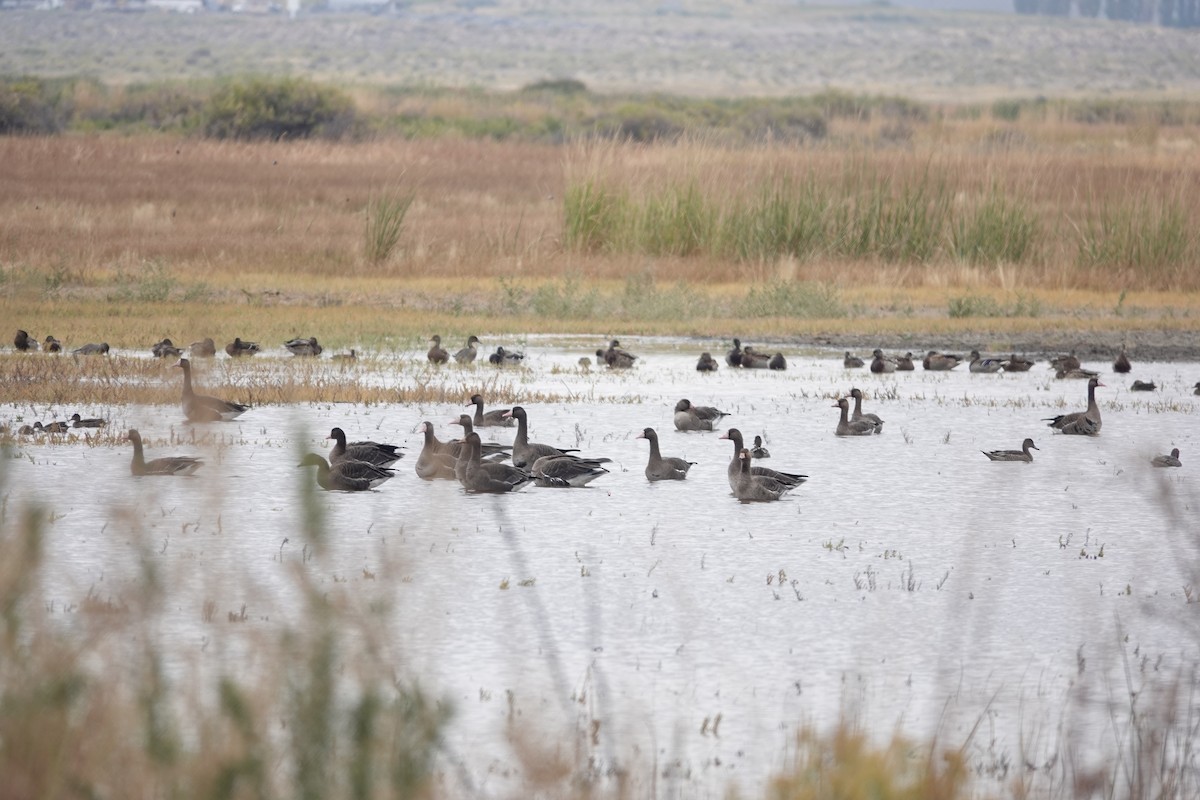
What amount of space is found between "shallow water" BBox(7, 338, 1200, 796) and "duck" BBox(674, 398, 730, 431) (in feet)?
1.29

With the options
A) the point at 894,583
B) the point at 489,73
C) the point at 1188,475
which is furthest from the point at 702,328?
the point at 489,73

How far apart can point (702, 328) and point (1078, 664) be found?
16.2m

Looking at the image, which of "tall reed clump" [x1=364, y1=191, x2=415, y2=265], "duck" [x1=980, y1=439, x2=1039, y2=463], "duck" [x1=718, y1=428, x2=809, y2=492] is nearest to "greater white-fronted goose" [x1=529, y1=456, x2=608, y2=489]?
"duck" [x1=718, y1=428, x2=809, y2=492]

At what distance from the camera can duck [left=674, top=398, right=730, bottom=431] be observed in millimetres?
14133

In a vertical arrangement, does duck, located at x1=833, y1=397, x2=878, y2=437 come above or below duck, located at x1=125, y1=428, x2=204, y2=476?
below

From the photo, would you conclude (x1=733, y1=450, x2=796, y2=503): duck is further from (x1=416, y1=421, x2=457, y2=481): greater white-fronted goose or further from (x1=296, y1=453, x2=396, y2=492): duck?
(x1=296, y1=453, x2=396, y2=492): duck

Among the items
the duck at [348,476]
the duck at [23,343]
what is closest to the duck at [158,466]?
the duck at [348,476]

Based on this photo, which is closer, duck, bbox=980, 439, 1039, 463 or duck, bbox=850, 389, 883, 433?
duck, bbox=980, 439, 1039, 463

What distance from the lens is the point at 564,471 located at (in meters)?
11.3

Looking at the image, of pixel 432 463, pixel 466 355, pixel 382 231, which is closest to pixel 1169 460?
pixel 432 463

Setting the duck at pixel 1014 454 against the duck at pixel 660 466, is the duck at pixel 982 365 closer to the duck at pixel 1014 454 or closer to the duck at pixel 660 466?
the duck at pixel 1014 454

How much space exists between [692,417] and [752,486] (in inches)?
122

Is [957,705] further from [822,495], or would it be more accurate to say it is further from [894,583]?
[822,495]

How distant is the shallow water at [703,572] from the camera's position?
6.43 meters
